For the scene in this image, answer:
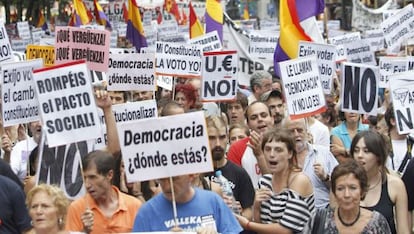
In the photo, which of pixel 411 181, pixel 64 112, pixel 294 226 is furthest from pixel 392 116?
pixel 64 112

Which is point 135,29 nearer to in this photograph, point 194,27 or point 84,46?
point 194,27

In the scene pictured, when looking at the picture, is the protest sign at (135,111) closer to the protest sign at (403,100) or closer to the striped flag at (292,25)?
the protest sign at (403,100)

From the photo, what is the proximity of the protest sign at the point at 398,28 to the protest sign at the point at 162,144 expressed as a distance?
10.6 metres

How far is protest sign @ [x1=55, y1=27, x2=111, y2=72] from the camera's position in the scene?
12.4 m

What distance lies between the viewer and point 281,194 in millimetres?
8555

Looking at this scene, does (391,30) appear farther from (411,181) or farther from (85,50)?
(411,181)

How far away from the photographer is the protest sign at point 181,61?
15805 mm

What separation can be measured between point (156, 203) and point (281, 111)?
510 centimetres

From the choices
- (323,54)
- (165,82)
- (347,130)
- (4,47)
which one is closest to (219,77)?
(323,54)

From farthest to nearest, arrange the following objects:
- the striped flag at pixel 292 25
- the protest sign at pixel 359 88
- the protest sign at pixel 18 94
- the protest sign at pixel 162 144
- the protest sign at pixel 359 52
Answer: the protest sign at pixel 359 52
the striped flag at pixel 292 25
the protest sign at pixel 359 88
the protest sign at pixel 18 94
the protest sign at pixel 162 144

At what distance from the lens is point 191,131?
25.0 feet

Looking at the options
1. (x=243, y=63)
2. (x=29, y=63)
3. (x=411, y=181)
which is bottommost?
(x=243, y=63)

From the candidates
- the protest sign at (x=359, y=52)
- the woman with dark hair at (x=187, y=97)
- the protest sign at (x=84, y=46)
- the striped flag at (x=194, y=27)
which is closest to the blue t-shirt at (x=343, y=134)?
the woman with dark hair at (x=187, y=97)

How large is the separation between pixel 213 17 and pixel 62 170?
1125cm
